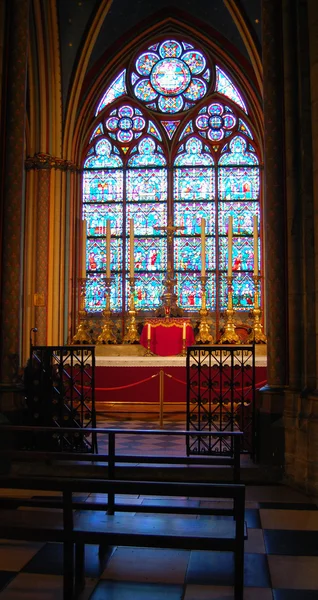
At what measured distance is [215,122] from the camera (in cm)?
1759

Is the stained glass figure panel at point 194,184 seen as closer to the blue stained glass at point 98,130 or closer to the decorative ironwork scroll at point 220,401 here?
the blue stained glass at point 98,130

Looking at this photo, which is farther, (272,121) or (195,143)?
(195,143)

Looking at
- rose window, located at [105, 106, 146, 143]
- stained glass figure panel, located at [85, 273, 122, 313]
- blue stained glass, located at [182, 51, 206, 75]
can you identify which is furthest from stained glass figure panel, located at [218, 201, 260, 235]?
blue stained glass, located at [182, 51, 206, 75]

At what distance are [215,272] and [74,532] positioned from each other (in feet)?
44.7

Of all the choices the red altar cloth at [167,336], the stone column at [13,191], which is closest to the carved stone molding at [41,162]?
the red altar cloth at [167,336]

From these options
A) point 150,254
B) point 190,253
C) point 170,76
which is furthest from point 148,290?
point 170,76

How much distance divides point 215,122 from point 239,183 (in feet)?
6.15

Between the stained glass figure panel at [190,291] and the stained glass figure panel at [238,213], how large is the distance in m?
1.45

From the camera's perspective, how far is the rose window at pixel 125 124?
17.8 metres

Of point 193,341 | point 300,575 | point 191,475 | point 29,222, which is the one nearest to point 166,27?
point 29,222

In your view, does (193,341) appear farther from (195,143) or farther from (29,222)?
(195,143)

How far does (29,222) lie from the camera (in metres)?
15.5

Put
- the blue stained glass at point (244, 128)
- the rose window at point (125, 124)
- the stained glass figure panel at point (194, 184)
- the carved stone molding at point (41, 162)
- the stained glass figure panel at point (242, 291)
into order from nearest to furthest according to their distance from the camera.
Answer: the carved stone molding at point (41, 162)
the stained glass figure panel at point (242, 291)
the stained glass figure panel at point (194, 184)
the blue stained glass at point (244, 128)
the rose window at point (125, 124)

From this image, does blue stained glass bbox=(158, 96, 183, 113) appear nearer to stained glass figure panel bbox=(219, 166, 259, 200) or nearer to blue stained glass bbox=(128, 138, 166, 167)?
blue stained glass bbox=(128, 138, 166, 167)
